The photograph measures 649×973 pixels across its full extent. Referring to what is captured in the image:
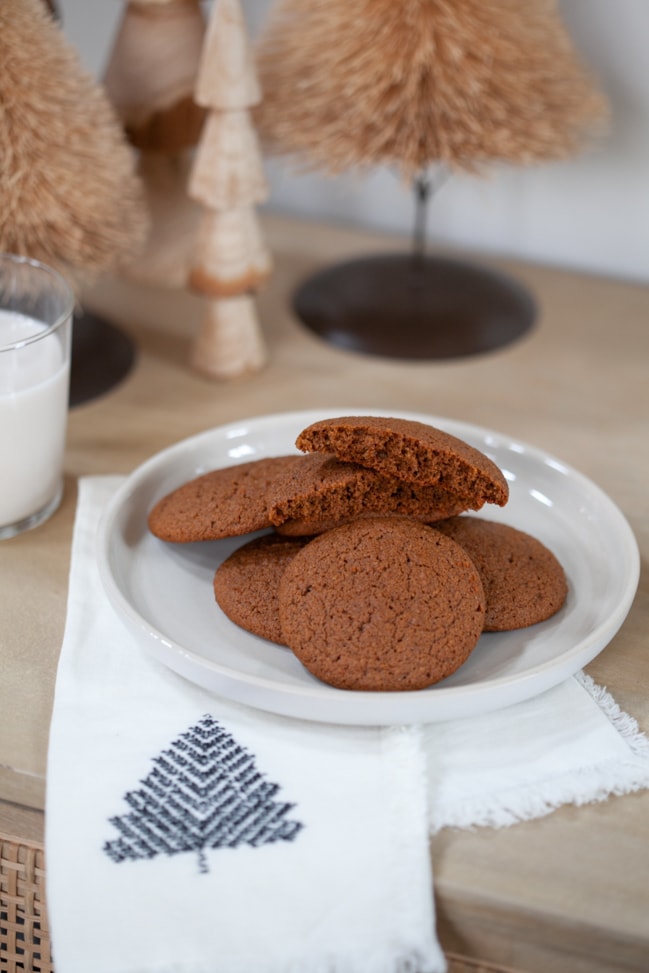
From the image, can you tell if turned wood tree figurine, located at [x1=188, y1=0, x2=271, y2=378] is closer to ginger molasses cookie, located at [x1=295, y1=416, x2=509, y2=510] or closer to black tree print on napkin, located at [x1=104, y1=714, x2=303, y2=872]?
ginger molasses cookie, located at [x1=295, y1=416, x2=509, y2=510]

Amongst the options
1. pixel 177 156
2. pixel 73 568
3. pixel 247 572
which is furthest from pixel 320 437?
pixel 177 156

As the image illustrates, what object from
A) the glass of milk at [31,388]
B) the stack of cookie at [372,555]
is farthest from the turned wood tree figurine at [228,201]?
the stack of cookie at [372,555]

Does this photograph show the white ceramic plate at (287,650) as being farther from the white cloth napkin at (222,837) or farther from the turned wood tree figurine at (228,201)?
the turned wood tree figurine at (228,201)

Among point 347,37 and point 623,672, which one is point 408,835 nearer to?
point 623,672

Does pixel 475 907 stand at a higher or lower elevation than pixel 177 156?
lower

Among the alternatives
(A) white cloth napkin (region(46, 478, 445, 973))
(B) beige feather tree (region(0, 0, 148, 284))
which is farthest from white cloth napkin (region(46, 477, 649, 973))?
(B) beige feather tree (region(0, 0, 148, 284))

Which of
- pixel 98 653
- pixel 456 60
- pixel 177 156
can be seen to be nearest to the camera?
pixel 98 653

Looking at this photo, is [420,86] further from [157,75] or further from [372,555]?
[372,555]
